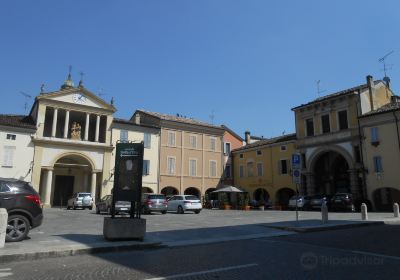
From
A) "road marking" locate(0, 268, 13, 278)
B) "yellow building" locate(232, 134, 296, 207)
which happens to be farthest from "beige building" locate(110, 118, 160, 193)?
"road marking" locate(0, 268, 13, 278)

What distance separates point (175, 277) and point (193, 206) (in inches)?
855

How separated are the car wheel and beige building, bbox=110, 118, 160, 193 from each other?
99.8ft

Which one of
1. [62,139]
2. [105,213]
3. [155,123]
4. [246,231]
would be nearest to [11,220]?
[246,231]

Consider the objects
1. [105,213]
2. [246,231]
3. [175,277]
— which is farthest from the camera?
[105,213]

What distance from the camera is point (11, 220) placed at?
1031 cm

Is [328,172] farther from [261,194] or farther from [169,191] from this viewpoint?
[169,191]

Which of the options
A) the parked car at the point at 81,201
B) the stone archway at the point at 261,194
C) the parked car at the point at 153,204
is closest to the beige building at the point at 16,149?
the parked car at the point at 81,201

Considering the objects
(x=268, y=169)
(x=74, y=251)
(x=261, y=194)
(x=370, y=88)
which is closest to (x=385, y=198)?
(x=370, y=88)

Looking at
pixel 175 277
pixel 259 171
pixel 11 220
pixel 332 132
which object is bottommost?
pixel 175 277

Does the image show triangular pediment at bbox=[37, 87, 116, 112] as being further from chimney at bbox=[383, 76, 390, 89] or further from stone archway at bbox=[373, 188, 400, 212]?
chimney at bbox=[383, 76, 390, 89]

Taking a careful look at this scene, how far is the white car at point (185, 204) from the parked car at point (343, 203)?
37.6ft

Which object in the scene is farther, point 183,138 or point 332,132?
point 183,138

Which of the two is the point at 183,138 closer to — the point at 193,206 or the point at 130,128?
the point at 130,128

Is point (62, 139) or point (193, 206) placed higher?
point (62, 139)
